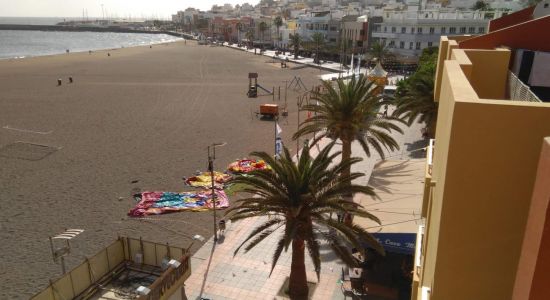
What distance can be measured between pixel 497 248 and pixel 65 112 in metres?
41.6

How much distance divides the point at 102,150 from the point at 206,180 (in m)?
9.60

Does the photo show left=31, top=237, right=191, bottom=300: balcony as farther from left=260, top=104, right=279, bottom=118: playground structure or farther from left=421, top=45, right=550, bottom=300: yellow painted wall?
left=260, top=104, right=279, bottom=118: playground structure

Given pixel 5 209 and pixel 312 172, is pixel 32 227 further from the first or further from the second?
pixel 312 172

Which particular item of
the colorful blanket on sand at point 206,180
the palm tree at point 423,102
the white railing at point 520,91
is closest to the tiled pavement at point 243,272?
the colorful blanket on sand at point 206,180

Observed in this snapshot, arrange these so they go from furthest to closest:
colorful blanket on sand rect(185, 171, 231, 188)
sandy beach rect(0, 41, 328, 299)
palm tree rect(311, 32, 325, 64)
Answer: palm tree rect(311, 32, 325, 64) < colorful blanket on sand rect(185, 171, 231, 188) < sandy beach rect(0, 41, 328, 299)

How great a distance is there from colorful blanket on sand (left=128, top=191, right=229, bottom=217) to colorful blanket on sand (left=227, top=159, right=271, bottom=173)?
2890 mm

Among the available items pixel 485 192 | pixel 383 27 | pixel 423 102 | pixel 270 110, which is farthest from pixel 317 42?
pixel 485 192

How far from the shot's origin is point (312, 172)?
12.0 metres

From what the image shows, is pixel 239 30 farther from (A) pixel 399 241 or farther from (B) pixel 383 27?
(A) pixel 399 241

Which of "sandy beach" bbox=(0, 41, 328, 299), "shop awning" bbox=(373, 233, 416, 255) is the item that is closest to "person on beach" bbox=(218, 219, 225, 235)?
"sandy beach" bbox=(0, 41, 328, 299)

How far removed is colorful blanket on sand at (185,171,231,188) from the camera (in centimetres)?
2275

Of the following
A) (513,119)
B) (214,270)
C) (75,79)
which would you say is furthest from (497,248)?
(75,79)

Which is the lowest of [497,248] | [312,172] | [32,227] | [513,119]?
[32,227]

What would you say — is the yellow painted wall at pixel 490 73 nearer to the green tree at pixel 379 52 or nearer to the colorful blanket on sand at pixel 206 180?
the colorful blanket on sand at pixel 206 180
